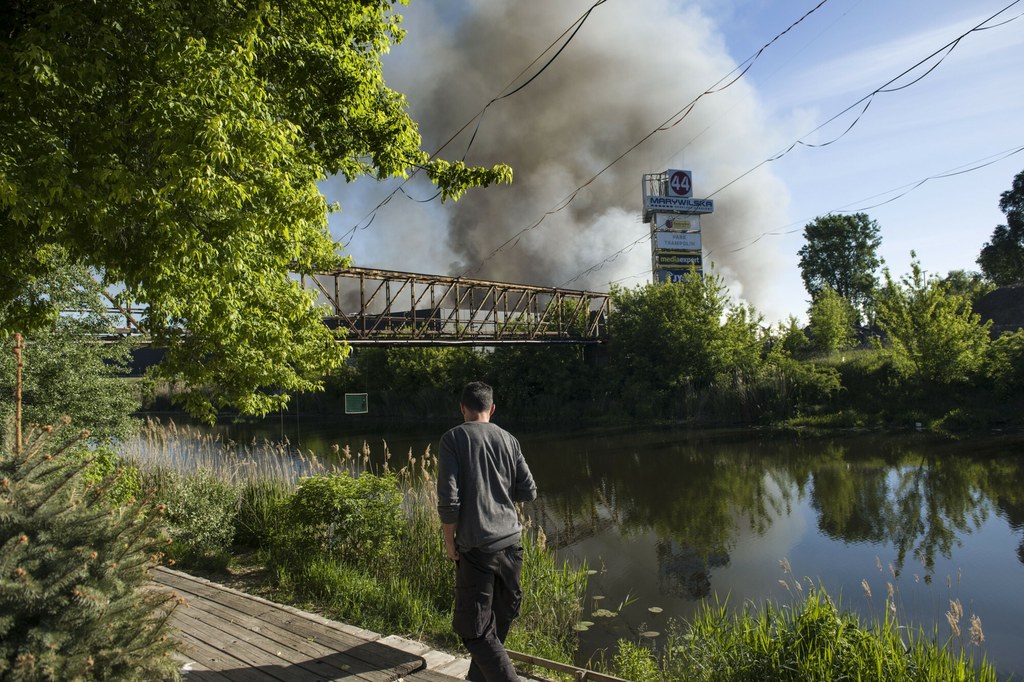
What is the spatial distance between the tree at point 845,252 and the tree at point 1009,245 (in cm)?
742

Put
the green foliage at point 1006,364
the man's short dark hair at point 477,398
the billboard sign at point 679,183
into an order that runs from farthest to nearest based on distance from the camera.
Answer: the billboard sign at point 679,183 → the green foliage at point 1006,364 → the man's short dark hair at point 477,398

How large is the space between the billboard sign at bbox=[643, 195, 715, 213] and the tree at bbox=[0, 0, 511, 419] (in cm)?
4685

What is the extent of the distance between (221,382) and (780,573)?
739cm

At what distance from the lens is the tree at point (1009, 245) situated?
4744 cm

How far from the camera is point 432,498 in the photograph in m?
7.76

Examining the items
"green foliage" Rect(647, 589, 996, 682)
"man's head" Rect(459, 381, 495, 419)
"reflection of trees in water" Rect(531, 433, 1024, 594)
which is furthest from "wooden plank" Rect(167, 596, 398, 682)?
"reflection of trees in water" Rect(531, 433, 1024, 594)

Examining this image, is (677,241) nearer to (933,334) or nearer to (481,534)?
(933,334)

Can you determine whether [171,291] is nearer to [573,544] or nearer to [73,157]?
[73,157]

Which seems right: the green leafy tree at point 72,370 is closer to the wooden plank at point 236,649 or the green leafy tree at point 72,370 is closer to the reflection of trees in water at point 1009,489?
the wooden plank at point 236,649

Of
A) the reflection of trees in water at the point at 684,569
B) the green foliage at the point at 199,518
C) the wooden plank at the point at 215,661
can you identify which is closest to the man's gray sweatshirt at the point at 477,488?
the wooden plank at the point at 215,661

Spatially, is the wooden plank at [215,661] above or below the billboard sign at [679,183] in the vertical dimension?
below

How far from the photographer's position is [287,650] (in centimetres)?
438

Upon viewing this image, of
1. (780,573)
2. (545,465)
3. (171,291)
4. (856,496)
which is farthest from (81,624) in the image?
(545,465)

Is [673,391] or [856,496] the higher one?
[673,391]
